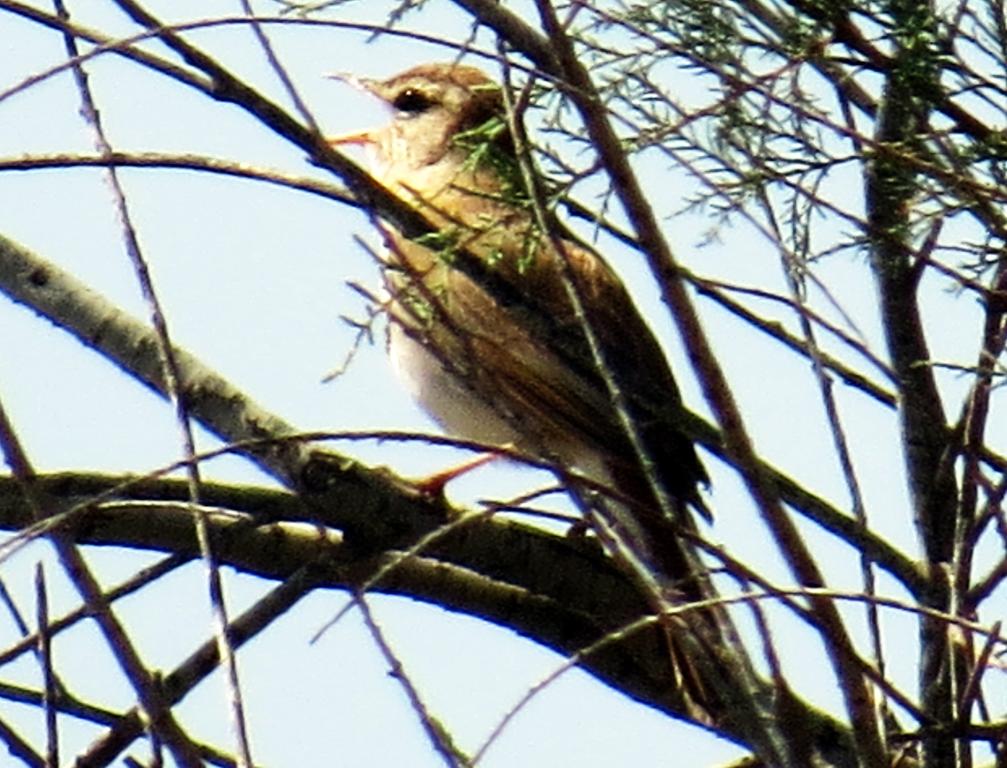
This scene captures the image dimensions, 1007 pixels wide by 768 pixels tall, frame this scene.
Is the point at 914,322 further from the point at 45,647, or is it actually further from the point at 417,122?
the point at 417,122

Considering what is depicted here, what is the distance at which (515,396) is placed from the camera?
4.92m

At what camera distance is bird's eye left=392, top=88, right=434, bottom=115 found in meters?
6.60

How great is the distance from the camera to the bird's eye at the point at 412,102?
6.60 metres

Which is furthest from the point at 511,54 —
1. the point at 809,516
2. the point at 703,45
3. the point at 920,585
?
the point at 920,585

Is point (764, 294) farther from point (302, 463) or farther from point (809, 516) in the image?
point (302, 463)

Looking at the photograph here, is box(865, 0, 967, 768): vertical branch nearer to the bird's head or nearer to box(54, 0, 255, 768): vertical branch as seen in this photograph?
box(54, 0, 255, 768): vertical branch

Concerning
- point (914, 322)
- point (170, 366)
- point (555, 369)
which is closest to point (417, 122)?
point (555, 369)

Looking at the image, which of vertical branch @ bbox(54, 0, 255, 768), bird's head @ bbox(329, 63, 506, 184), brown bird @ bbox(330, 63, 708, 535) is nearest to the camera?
vertical branch @ bbox(54, 0, 255, 768)

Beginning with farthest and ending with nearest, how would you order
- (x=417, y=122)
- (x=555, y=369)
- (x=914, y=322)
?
(x=417, y=122) → (x=555, y=369) → (x=914, y=322)

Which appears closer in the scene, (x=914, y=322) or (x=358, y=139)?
(x=914, y=322)

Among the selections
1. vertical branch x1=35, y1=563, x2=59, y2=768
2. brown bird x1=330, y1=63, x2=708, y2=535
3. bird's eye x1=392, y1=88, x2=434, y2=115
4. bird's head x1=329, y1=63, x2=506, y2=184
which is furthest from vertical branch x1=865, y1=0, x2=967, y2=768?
bird's eye x1=392, y1=88, x2=434, y2=115

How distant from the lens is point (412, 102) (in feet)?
21.8

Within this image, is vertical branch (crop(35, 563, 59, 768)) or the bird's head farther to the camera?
the bird's head

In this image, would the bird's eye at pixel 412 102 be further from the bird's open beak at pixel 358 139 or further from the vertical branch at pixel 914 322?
the vertical branch at pixel 914 322
